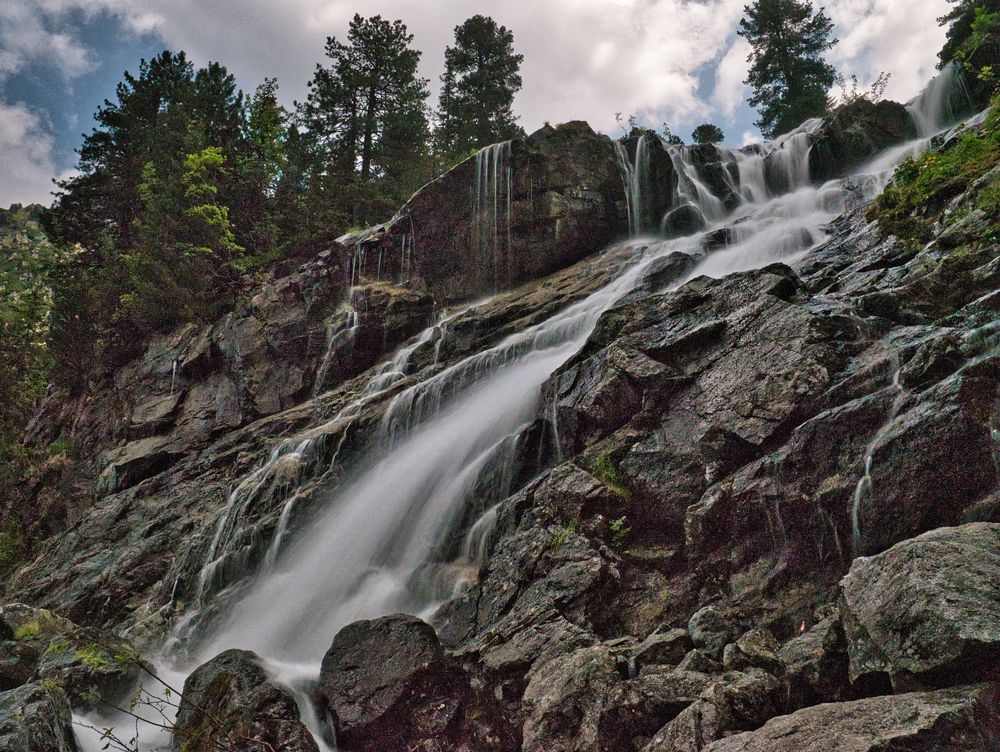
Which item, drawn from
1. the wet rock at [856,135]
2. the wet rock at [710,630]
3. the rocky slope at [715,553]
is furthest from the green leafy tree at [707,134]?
the wet rock at [710,630]

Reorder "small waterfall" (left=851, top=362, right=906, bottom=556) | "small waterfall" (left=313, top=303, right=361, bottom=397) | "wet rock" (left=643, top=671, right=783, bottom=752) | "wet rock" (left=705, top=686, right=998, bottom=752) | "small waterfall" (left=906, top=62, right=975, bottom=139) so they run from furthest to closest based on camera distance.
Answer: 1. "small waterfall" (left=906, top=62, right=975, bottom=139)
2. "small waterfall" (left=313, top=303, right=361, bottom=397)
3. "small waterfall" (left=851, top=362, right=906, bottom=556)
4. "wet rock" (left=643, top=671, right=783, bottom=752)
5. "wet rock" (left=705, top=686, right=998, bottom=752)

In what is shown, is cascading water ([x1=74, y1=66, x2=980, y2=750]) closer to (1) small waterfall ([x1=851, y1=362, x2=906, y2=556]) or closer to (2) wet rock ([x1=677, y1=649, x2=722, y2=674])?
(2) wet rock ([x1=677, y1=649, x2=722, y2=674])

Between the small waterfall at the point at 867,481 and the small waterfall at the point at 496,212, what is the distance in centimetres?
1494

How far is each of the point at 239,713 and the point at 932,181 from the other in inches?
444

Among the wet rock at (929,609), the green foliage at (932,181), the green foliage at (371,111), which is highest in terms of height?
the green foliage at (371,111)

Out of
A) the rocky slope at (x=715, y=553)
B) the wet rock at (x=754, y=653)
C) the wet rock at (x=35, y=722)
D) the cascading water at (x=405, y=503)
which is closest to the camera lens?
the rocky slope at (x=715, y=553)

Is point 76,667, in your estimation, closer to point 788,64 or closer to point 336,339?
point 336,339

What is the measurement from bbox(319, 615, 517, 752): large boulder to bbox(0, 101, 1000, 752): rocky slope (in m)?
0.02

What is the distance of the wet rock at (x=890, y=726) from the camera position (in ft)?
8.36

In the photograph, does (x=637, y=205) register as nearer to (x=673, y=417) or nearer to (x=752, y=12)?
(x=673, y=417)

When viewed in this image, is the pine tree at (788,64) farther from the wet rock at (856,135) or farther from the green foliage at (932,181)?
the green foliage at (932,181)

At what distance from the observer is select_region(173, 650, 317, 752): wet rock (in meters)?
4.91

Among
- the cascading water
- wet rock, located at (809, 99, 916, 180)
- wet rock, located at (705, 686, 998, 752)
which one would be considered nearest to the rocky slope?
wet rock, located at (705, 686, 998, 752)

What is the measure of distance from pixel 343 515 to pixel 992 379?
8.93 metres
